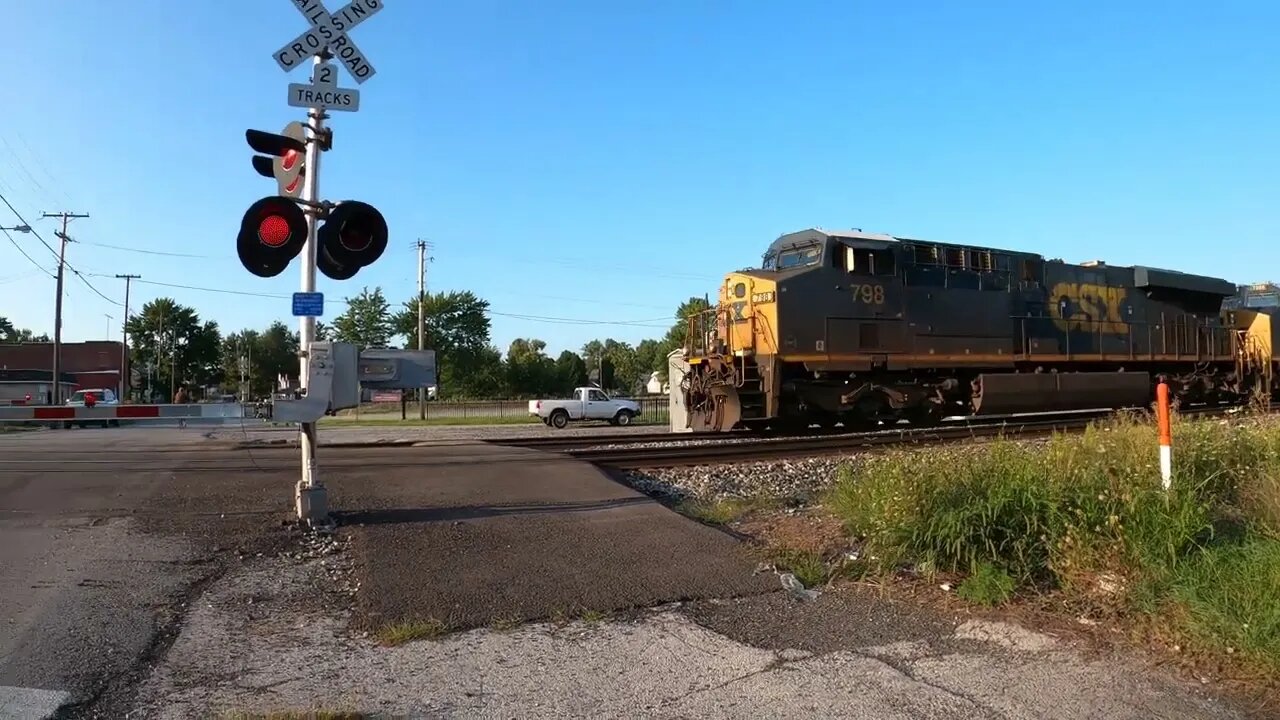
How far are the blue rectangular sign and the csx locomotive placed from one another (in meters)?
9.18

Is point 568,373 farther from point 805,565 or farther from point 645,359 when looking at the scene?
point 805,565

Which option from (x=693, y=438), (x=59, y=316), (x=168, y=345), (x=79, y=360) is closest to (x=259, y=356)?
(x=168, y=345)

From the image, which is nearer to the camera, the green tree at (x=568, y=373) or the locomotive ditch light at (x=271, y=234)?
the locomotive ditch light at (x=271, y=234)

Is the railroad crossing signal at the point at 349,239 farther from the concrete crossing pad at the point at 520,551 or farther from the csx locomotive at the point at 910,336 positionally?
the csx locomotive at the point at 910,336

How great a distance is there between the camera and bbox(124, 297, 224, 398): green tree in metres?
85.4

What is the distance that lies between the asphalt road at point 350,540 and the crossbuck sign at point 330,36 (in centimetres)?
371

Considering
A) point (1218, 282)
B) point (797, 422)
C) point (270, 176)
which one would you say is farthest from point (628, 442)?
point (1218, 282)

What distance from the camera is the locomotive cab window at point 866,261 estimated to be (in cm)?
1553

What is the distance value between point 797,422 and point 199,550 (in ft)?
39.4

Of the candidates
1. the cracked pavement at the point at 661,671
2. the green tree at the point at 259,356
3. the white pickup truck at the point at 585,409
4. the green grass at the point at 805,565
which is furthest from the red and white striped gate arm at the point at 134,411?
the green tree at the point at 259,356

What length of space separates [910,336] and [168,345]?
89.9m

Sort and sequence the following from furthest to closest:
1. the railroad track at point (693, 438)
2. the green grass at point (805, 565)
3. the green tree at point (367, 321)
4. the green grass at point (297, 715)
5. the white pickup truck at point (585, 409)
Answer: the green tree at point (367, 321), the white pickup truck at point (585, 409), the railroad track at point (693, 438), the green grass at point (805, 565), the green grass at point (297, 715)

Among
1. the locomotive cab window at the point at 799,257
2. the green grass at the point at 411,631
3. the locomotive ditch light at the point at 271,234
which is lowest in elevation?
the green grass at the point at 411,631

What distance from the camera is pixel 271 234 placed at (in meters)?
6.75
